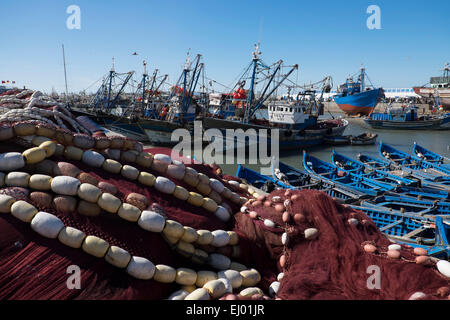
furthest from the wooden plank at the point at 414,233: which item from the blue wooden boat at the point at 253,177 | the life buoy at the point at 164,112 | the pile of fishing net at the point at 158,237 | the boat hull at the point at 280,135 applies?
the life buoy at the point at 164,112

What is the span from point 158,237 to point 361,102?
5311 cm

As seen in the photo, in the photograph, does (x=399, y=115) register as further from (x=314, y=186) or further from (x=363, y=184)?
(x=314, y=186)

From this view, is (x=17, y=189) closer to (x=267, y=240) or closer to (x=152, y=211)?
(x=152, y=211)

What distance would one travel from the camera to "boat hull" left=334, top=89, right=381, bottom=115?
48125mm

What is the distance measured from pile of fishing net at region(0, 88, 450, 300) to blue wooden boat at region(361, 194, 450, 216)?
6.33 metres

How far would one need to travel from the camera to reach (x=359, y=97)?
1925 inches

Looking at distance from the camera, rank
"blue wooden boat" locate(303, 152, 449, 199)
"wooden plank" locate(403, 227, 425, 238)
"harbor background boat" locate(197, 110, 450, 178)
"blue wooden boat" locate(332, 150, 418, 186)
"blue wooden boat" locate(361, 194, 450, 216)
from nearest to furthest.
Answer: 1. "wooden plank" locate(403, 227, 425, 238)
2. "blue wooden boat" locate(361, 194, 450, 216)
3. "blue wooden boat" locate(303, 152, 449, 199)
4. "blue wooden boat" locate(332, 150, 418, 186)
5. "harbor background boat" locate(197, 110, 450, 178)

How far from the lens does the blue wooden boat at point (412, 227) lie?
250 inches

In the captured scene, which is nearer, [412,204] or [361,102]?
[412,204]

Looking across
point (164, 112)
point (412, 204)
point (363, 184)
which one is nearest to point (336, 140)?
point (164, 112)

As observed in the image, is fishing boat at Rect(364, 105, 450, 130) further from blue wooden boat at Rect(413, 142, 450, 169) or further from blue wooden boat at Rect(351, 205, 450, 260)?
blue wooden boat at Rect(351, 205, 450, 260)

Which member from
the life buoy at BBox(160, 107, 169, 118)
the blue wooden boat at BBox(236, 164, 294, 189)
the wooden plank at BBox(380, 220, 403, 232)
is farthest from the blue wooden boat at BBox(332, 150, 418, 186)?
the life buoy at BBox(160, 107, 169, 118)
